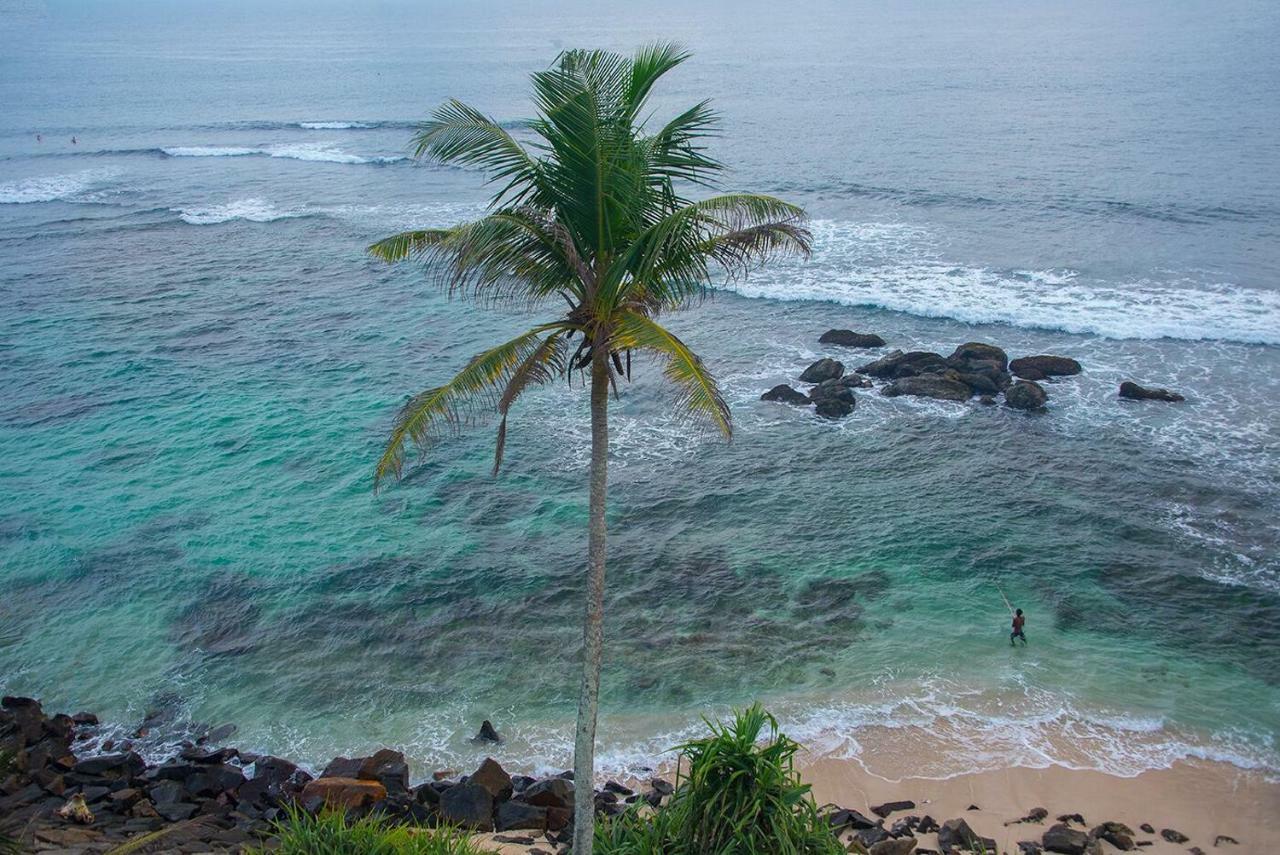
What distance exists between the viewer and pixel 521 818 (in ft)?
52.4

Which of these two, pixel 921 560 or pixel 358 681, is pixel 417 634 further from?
pixel 921 560

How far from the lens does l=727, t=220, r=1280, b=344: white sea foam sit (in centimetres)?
3781

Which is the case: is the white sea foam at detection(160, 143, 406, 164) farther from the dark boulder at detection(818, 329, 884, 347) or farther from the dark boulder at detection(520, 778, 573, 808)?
the dark boulder at detection(520, 778, 573, 808)

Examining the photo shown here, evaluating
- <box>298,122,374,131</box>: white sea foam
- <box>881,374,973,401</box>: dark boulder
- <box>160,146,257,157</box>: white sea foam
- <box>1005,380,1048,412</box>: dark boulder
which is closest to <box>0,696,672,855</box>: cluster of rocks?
<box>881,374,973,401</box>: dark boulder

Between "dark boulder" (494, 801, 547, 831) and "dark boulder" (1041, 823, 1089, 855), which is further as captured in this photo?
"dark boulder" (494, 801, 547, 831)

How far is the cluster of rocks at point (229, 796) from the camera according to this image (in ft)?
50.8

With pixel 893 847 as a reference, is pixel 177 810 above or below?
below

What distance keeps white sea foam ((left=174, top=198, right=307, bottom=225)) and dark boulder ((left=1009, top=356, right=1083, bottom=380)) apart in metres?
40.2

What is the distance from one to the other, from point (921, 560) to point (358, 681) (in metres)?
13.2

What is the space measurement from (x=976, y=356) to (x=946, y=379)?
2034 millimetres

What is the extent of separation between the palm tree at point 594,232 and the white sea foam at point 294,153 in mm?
63139

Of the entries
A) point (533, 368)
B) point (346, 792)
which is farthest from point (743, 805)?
point (346, 792)

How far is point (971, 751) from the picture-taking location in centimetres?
1825

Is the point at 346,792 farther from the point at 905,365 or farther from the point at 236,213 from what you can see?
the point at 236,213
